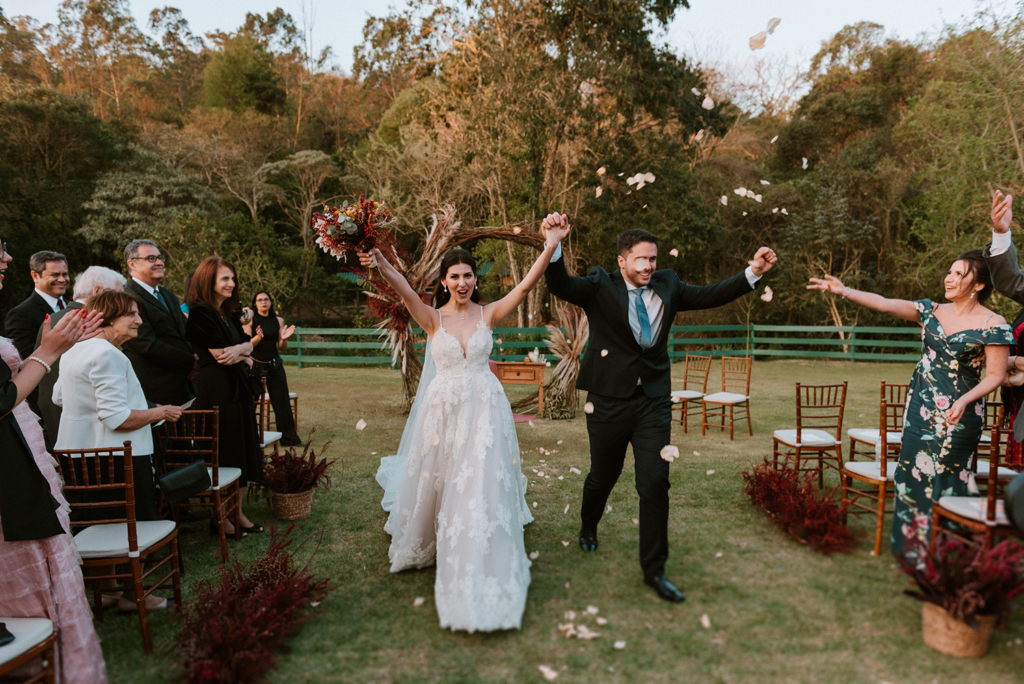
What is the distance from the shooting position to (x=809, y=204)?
19.5 m

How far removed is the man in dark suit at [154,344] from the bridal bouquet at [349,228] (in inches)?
69.7

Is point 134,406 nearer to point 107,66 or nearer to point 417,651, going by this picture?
point 417,651

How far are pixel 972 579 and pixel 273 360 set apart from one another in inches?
265

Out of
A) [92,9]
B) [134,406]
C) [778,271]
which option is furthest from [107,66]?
[134,406]

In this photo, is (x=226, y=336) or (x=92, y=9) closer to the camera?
(x=226, y=336)

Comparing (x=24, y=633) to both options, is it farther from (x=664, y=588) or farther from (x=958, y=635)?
(x=958, y=635)

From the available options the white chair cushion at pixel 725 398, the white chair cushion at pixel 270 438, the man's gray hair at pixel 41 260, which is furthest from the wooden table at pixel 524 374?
the man's gray hair at pixel 41 260

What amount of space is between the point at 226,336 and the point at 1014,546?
499 cm

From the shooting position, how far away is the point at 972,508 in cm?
314

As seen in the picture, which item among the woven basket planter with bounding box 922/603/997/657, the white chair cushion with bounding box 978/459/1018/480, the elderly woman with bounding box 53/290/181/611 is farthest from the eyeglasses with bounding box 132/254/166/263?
the white chair cushion with bounding box 978/459/1018/480

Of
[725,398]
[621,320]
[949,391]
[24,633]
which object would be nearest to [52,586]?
[24,633]

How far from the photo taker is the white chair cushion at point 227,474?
4.02 metres

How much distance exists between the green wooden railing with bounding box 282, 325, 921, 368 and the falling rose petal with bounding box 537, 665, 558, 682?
11.1 meters

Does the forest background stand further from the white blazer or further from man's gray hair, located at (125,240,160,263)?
the white blazer
